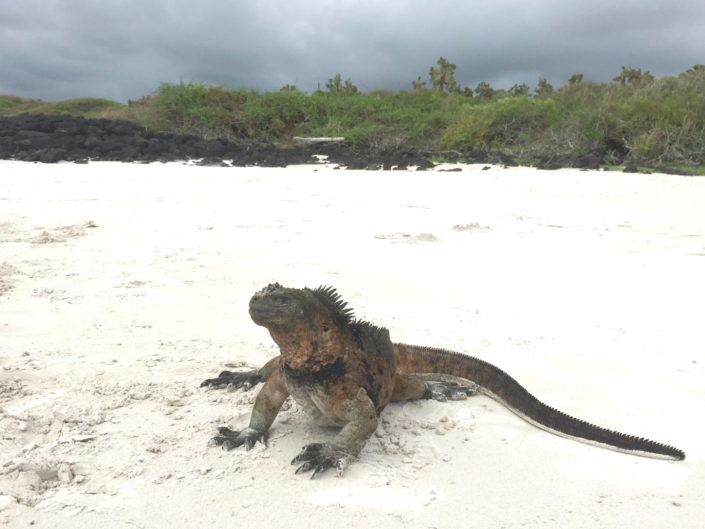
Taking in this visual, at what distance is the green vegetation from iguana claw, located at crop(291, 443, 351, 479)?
43.3 feet

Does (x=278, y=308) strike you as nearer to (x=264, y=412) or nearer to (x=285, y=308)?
(x=285, y=308)

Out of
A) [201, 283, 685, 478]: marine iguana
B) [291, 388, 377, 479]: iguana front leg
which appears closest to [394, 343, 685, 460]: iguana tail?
[201, 283, 685, 478]: marine iguana

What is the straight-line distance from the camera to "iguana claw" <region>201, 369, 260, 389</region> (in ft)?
9.42

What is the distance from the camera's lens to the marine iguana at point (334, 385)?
217 cm

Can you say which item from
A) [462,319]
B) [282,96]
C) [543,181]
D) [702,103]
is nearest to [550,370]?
[462,319]

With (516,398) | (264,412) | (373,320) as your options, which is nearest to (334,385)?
(264,412)

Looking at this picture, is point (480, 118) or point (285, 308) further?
point (480, 118)

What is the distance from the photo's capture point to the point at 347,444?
224 cm

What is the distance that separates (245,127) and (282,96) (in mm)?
2753

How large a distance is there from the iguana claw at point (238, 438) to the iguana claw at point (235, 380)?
17.4 inches

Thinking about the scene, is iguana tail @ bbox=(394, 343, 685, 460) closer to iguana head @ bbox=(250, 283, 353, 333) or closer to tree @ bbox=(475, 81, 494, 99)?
iguana head @ bbox=(250, 283, 353, 333)

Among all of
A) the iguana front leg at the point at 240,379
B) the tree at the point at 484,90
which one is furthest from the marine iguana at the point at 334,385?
the tree at the point at 484,90

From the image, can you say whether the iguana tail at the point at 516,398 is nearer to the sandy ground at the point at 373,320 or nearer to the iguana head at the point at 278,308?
the sandy ground at the point at 373,320

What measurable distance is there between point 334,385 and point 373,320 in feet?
5.37
